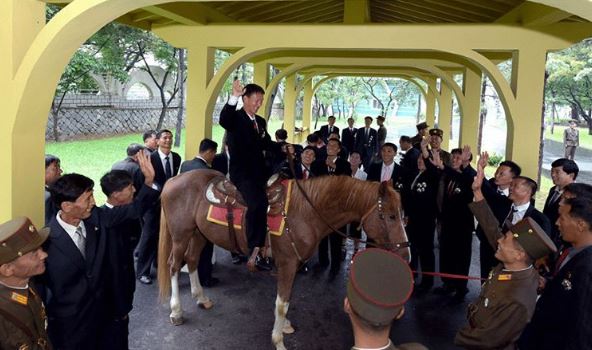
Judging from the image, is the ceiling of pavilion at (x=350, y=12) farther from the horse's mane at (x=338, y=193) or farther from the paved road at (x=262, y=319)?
the paved road at (x=262, y=319)

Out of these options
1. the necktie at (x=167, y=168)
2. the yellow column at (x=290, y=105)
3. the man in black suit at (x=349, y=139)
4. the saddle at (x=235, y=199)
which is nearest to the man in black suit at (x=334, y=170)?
the saddle at (x=235, y=199)

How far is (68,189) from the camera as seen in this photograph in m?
2.71

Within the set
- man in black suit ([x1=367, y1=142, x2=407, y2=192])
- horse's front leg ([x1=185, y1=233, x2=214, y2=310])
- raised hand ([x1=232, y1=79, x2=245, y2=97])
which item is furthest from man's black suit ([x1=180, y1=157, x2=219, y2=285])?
man in black suit ([x1=367, y1=142, x2=407, y2=192])

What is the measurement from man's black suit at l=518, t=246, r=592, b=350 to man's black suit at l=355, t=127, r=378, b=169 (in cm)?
1051

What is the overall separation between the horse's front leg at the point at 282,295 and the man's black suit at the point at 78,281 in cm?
189

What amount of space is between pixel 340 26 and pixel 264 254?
271 cm

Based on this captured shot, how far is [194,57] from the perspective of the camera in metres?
6.25

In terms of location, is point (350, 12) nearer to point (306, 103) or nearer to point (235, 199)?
point (235, 199)

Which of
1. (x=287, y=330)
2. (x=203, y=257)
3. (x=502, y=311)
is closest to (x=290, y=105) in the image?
(x=203, y=257)

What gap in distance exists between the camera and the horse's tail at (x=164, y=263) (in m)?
5.14

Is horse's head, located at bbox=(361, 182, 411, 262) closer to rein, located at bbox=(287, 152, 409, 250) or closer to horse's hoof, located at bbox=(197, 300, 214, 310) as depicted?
rein, located at bbox=(287, 152, 409, 250)

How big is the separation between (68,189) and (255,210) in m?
2.09

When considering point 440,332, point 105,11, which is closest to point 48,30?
point 105,11

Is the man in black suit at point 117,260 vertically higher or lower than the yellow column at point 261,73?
lower
